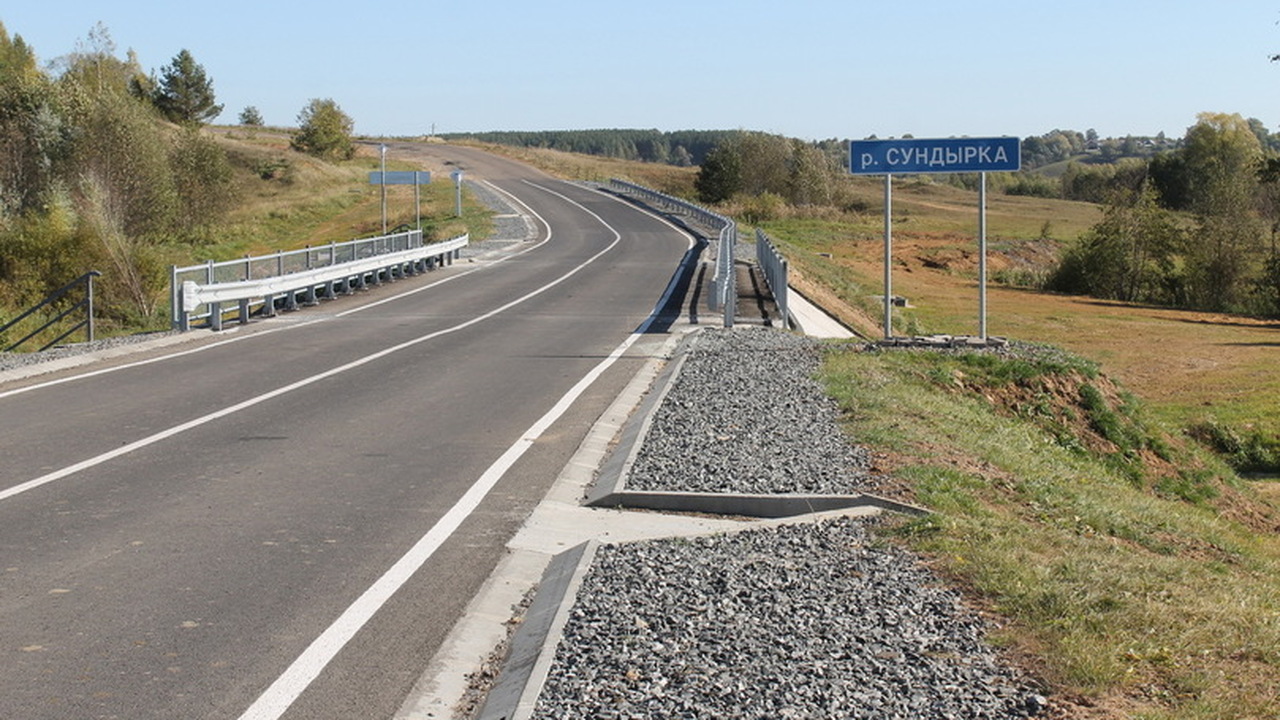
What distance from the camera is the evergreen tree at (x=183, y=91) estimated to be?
104m

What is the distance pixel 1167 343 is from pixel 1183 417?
14.8 metres

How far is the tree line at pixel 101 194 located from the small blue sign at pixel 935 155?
25601 millimetres

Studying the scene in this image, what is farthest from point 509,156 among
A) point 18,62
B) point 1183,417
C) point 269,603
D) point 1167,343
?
point 269,603

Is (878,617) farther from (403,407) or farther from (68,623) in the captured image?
(403,407)

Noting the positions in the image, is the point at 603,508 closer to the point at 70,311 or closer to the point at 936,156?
the point at 936,156

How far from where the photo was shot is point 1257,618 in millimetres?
6637

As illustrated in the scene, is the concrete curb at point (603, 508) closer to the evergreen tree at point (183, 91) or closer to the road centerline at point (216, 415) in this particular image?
the road centerline at point (216, 415)

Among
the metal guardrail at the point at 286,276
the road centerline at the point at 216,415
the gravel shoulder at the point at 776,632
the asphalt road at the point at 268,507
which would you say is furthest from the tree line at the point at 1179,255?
the gravel shoulder at the point at 776,632

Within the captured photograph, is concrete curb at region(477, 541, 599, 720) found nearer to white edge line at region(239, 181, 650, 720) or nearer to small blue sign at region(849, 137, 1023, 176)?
white edge line at region(239, 181, 650, 720)

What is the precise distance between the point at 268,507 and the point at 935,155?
37.1ft

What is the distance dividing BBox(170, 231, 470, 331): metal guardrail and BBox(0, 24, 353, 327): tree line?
8.50 metres

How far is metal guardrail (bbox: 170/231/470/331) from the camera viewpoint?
21.0 m

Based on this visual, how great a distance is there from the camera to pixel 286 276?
2438cm

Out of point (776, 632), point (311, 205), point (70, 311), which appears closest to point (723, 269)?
point (70, 311)
